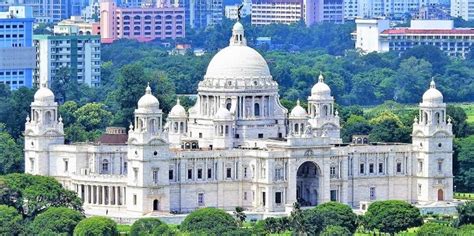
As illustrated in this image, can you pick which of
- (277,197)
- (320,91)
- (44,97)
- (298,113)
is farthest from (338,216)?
(44,97)

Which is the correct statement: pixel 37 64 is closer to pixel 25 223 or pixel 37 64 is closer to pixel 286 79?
pixel 286 79

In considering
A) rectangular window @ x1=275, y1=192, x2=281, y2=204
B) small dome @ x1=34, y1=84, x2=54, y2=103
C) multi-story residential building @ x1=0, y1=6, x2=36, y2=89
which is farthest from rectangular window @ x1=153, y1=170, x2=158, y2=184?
multi-story residential building @ x1=0, y1=6, x2=36, y2=89

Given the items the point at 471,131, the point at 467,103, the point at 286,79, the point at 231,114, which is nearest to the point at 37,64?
the point at 286,79

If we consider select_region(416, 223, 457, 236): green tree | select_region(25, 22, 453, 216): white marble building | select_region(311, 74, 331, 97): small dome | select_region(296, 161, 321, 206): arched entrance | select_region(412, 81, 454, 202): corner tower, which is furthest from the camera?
select_region(311, 74, 331, 97): small dome

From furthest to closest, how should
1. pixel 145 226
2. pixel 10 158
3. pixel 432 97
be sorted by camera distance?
pixel 10 158 → pixel 432 97 → pixel 145 226

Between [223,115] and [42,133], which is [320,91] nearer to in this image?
[223,115]

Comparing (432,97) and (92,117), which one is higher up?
(432,97)

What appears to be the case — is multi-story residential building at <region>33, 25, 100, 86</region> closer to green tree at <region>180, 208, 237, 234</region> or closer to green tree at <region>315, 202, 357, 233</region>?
green tree at <region>315, 202, 357, 233</region>

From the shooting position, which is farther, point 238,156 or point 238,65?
point 238,65
